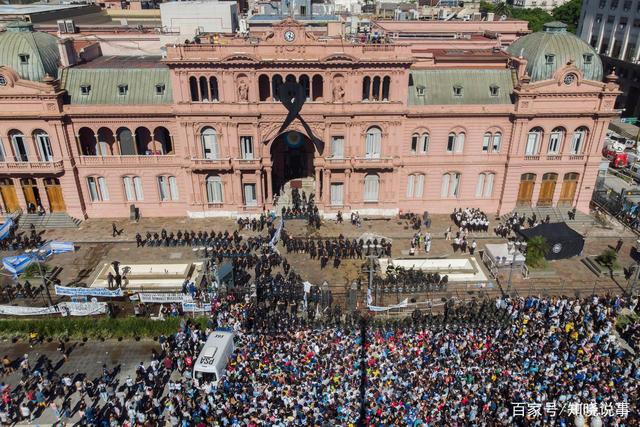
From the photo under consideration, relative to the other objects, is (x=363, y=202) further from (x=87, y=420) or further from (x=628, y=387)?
(x=87, y=420)

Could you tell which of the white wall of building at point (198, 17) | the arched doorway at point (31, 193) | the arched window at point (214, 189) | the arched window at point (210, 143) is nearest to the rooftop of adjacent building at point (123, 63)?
the arched window at point (210, 143)

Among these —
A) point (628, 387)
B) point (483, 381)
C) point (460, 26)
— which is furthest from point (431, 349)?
Result: point (460, 26)

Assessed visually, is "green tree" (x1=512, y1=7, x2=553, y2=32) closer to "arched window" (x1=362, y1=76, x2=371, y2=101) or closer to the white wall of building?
the white wall of building

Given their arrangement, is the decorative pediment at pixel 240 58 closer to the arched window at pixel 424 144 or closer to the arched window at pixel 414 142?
the arched window at pixel 414 142

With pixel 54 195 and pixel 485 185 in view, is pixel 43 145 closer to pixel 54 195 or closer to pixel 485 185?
pixel 54 195

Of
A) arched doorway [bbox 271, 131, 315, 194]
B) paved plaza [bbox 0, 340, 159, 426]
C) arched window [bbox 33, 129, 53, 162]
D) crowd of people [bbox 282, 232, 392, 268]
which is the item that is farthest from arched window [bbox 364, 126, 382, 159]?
arched window [bbox 33, 129, 53, 162]
